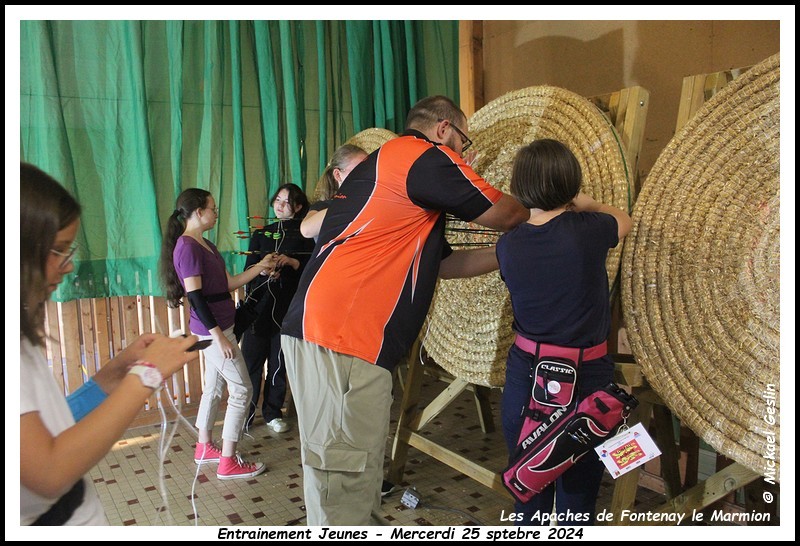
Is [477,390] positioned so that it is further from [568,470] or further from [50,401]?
[50,401]

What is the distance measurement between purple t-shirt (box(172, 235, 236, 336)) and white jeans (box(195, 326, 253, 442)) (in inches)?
2.2

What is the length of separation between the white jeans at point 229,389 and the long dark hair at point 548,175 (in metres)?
1.41

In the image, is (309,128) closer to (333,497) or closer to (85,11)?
(85,11)

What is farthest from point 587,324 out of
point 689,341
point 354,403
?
point 354,403

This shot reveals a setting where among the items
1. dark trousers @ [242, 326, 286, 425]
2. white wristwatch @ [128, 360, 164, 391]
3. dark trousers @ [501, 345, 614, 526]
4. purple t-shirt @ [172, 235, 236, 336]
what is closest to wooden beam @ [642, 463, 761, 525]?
dark trousers @ [501, 345, 614, 526]

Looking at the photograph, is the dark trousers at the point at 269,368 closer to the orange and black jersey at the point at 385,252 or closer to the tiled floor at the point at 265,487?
the tiled floor at the point at 265,487

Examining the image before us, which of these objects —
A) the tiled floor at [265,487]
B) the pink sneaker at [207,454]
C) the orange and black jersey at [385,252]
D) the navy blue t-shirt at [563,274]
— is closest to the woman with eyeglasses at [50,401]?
the orange and black jersey at [385,252]

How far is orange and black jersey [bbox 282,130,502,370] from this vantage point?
1.34 m

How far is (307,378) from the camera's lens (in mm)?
1403

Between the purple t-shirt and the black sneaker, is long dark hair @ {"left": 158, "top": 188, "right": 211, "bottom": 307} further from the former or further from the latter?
the black sneaker

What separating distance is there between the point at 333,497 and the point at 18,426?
77cm

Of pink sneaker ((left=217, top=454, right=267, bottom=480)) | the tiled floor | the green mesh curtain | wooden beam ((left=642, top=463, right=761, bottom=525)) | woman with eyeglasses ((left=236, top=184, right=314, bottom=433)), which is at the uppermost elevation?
the green mesh curtain

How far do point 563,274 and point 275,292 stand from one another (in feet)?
5.50

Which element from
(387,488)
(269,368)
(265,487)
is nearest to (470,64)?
(269,368)
